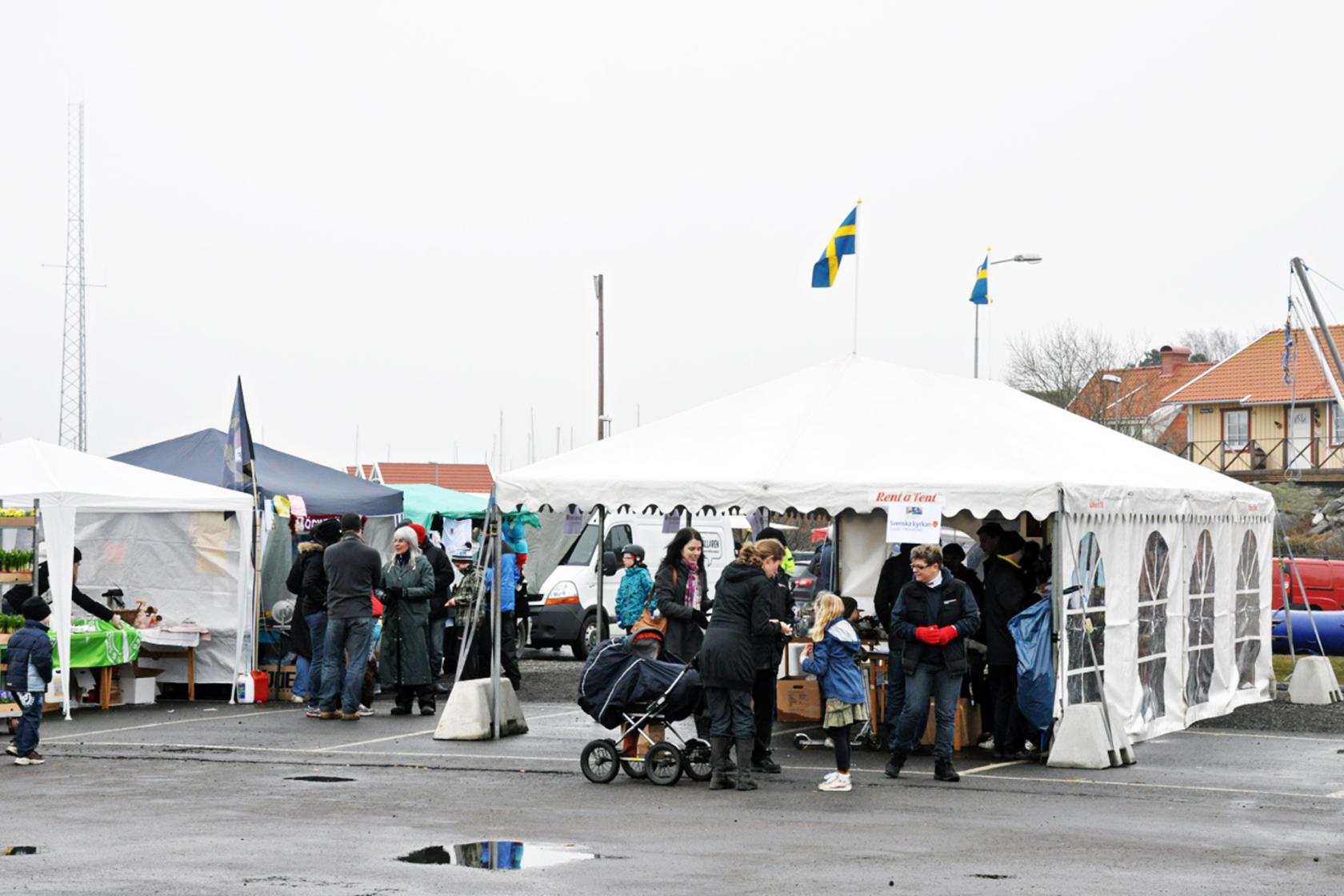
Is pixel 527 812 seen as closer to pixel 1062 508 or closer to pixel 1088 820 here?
pixel 1088 820

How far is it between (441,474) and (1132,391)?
3224cm

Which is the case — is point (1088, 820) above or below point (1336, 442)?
below

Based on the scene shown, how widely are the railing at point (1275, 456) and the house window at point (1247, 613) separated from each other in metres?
54.1

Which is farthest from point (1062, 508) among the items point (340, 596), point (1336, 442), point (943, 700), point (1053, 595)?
point (1336, 442)

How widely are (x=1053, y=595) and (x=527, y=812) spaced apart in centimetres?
479

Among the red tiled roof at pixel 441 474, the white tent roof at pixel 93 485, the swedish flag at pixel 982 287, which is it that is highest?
the swedish flag at pixel 982 287

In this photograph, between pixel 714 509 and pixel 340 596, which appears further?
pixel 340 596

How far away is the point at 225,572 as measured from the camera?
1986 centimetres

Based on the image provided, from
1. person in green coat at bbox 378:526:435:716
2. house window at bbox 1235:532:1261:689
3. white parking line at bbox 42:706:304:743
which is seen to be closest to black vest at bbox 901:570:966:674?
person in green coat at bbox 378:526:435:716

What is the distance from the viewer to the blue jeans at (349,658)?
56.7 ft

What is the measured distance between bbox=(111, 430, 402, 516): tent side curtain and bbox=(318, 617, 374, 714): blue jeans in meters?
4.35

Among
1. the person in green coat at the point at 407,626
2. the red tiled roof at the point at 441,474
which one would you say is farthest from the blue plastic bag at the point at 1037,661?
the red tiled roof at the point at 441,474

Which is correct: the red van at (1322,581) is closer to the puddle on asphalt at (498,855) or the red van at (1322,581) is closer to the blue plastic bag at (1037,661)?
the blue plastic bag at (1037,661)

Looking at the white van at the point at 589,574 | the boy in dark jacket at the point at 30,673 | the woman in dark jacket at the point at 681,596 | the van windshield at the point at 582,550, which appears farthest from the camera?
the van windshield at the point at 582,550
